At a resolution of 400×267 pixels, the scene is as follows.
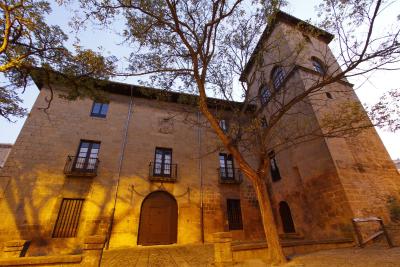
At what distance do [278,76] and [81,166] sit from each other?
42.6 feet

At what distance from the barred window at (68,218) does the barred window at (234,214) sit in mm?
7870

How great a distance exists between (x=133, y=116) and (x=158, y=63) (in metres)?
5.50

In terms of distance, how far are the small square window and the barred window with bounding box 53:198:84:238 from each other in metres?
4.99

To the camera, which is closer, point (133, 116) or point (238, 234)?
→ point (238, 234)

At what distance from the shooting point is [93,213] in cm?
909

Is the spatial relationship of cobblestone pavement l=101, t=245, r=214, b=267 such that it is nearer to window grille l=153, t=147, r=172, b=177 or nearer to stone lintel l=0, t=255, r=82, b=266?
stone lintel l=0, t=255, r=82, b=266

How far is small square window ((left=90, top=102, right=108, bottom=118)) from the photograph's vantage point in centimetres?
1154

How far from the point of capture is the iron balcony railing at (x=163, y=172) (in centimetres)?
1062

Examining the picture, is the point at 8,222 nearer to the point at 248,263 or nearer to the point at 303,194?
the point at 248,263

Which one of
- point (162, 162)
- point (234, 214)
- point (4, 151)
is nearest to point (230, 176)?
point (234, 214)

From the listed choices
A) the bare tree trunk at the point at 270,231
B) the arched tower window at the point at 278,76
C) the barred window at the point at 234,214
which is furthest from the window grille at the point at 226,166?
the bare tree trunk at the point at 270,231

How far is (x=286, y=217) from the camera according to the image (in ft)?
35.1

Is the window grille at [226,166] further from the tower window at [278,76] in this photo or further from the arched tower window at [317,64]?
the arched tower window at [317,64]

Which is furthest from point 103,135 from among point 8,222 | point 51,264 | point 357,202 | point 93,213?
point 357,202
